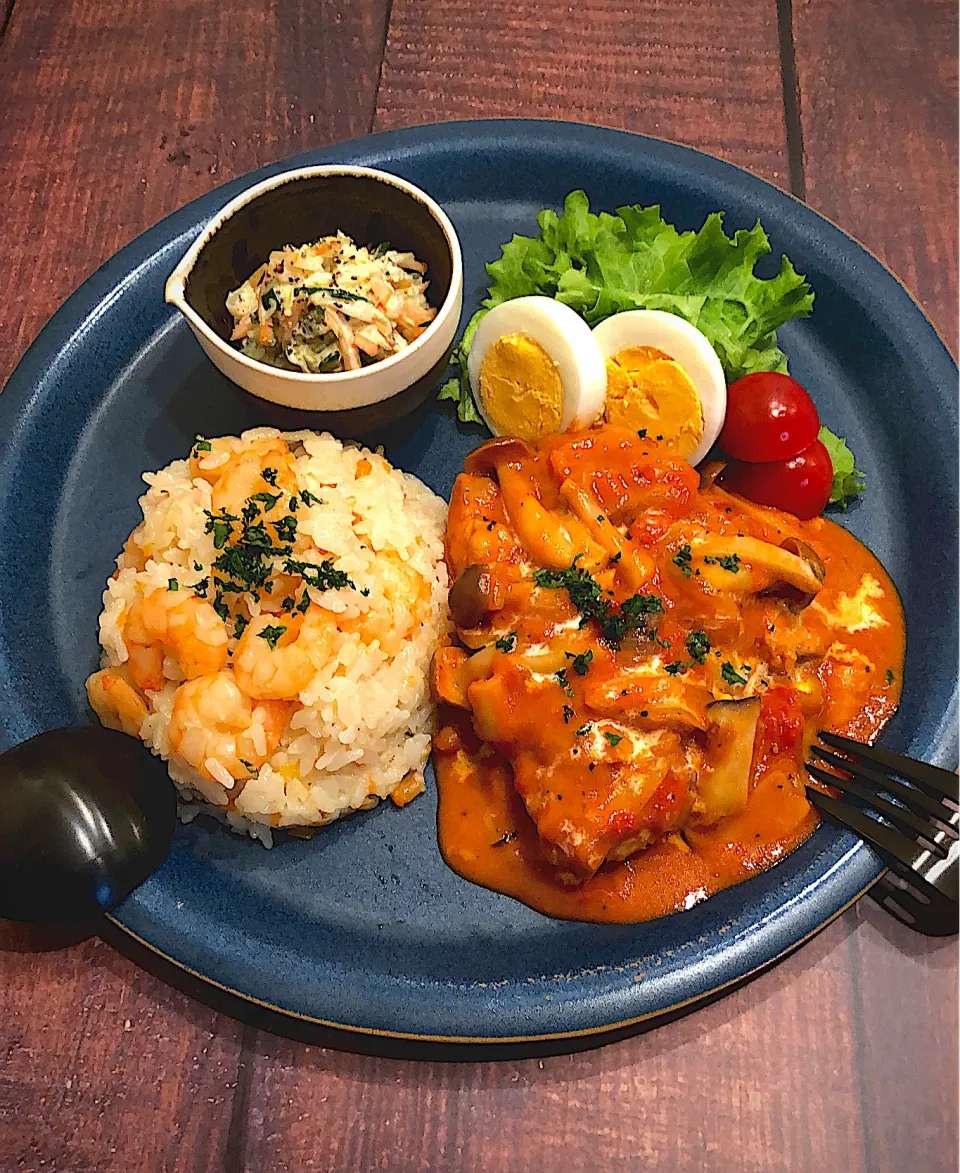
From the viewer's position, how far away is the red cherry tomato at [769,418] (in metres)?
2.54

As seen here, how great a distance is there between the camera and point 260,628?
2.24 m

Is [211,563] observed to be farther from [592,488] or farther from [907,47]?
[907,47]

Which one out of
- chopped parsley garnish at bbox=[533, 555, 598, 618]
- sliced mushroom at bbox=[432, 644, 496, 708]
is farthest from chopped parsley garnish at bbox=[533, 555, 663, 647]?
sliced mushroom at bbox=[432, 644, 496, 708]

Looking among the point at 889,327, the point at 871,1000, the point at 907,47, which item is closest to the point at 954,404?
the point at 889,327

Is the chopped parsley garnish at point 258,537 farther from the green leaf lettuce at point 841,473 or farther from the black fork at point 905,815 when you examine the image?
the green leaf lettuce at point 841,473

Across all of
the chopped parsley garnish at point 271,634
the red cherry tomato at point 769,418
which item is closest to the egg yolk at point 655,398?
the red cherry tomato at point 769,418

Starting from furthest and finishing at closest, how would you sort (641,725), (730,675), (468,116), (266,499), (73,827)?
(468,116) < (266,499) < (730,675) < (641,725) < (73,827)

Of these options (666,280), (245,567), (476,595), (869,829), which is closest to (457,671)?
(476,595)

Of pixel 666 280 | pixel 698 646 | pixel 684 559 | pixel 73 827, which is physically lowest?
pixel 73 827

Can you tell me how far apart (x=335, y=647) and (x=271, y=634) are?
158 millimetres

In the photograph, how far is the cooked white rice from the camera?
7.49ft

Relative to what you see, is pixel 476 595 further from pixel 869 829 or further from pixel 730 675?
pixel 869 829

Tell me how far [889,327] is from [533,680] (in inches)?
61.9

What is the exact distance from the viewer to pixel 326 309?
2.39 meters
